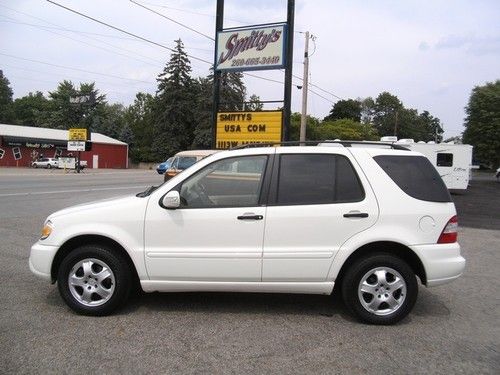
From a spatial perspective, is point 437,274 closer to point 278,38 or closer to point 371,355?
point 371,355

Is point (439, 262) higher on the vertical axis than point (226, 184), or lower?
lower

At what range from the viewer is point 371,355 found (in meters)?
4.20

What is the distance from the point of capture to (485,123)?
52094mm

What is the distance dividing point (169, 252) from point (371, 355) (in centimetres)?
207

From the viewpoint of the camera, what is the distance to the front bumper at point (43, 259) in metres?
5.04

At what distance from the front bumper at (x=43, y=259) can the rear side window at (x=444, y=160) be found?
22.9m

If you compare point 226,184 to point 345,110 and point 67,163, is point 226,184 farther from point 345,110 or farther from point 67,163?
point 345,110

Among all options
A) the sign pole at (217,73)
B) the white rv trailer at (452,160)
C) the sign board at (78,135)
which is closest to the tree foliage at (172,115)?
the sign board at (78,135)

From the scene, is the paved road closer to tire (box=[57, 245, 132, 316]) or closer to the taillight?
tire (box=[57, 245, 132, 316])

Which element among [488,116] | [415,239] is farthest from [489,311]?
[488,116]

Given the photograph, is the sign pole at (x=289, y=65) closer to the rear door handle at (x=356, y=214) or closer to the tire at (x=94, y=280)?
the rear door handle at (x=356, y=214)

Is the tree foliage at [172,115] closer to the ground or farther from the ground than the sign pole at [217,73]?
farther from the ground

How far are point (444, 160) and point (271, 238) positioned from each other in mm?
22233

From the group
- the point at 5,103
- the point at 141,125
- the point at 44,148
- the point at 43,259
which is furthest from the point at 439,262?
the point at 5,103
